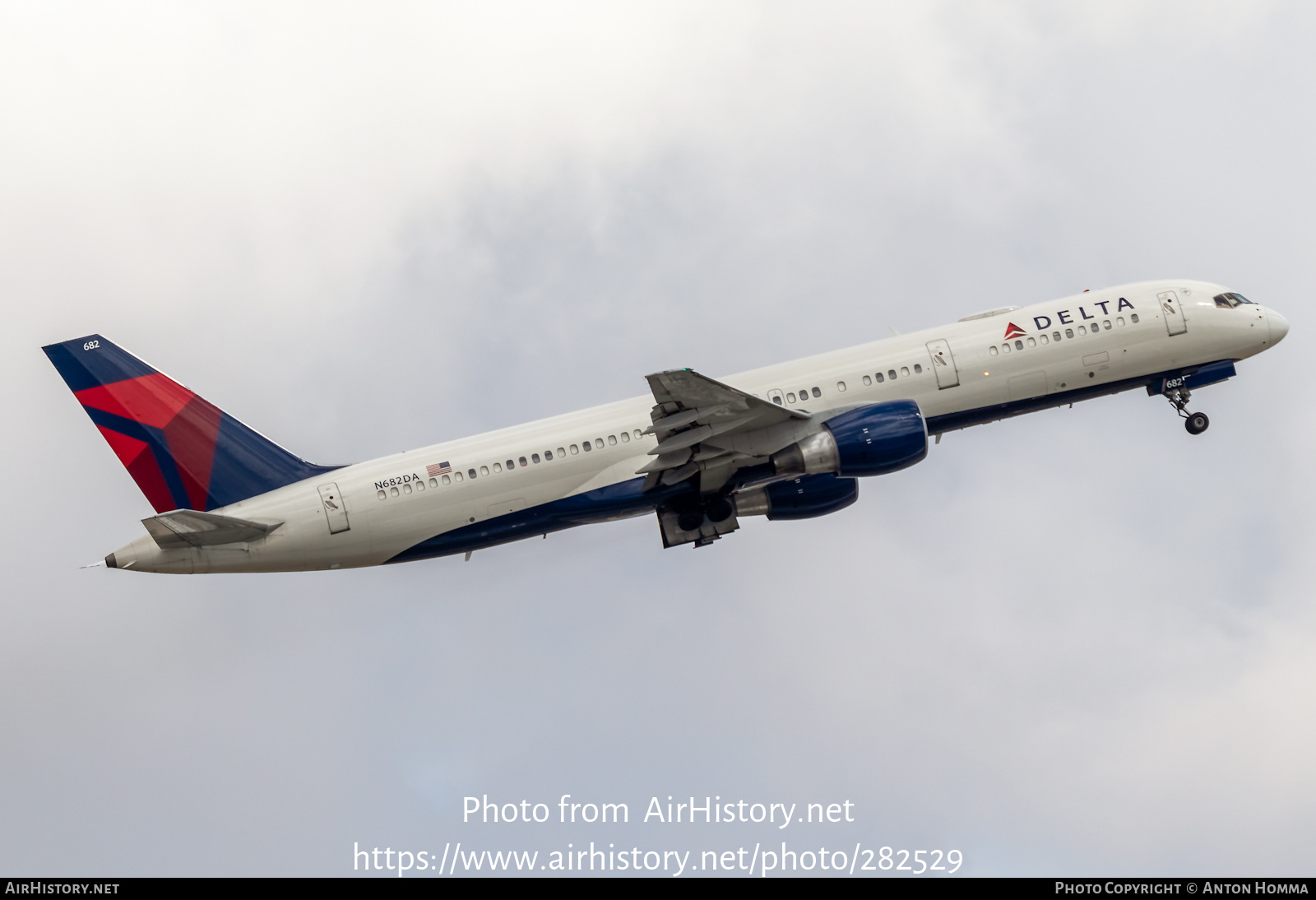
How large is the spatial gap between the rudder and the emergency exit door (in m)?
1.78

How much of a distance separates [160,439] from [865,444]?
80.7 feet

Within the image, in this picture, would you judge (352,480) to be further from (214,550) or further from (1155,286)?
(1155,286)

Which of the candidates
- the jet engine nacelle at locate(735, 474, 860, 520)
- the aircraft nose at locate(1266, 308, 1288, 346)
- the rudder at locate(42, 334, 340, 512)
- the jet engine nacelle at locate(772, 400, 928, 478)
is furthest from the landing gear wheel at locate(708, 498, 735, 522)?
the aircraft nose at locate(1266, 308, 1288, 346)

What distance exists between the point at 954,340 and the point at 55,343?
32.0 m

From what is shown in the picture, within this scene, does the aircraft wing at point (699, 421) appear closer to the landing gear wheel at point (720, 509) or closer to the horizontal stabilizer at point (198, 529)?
the landing gear wheel at point (720, 509)

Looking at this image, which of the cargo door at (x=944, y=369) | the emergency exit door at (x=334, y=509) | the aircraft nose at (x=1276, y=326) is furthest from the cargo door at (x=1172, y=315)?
the emergency exit door at (x=334, y=509)

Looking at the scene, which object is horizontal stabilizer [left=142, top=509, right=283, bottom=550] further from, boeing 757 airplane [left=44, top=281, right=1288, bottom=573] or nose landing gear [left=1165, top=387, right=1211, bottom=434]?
nose landing gear [left=1165, top=387, right=1211, bottom=434]

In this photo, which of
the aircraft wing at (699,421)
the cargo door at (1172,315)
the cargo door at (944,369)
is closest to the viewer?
the aircraft wing at (699,421)

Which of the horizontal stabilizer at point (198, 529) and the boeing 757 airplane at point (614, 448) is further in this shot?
the boeing 757 airplane at point (614, 448)

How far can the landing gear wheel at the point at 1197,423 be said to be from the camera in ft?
176

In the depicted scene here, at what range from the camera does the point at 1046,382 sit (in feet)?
167

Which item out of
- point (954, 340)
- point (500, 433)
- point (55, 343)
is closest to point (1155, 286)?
point (954, 340)

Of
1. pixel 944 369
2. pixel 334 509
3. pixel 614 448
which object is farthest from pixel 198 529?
pixel 944 369

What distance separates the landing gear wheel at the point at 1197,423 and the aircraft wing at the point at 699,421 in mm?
16071
